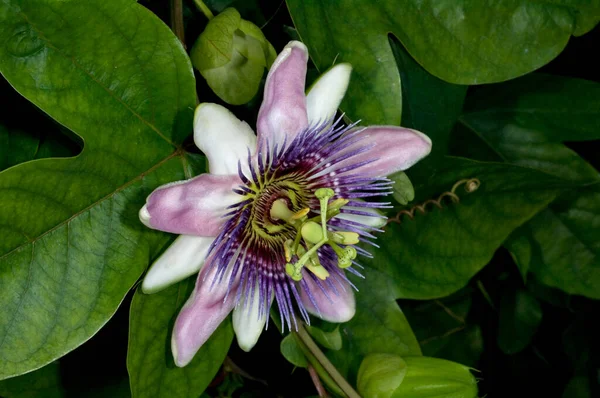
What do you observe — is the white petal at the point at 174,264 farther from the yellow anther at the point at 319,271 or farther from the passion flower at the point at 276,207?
the yellow anther at the point at 319,271

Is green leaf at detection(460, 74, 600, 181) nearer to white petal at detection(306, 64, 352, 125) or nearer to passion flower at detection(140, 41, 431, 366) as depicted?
passion flower at detection(140, 41, 431, 366)

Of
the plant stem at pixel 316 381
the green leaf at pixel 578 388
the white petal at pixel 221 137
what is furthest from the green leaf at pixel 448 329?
the white petal at pixel 221 137

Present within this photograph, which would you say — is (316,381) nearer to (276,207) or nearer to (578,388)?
(276,207)

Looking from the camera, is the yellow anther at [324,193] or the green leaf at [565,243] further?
the green leaf at [565,243]

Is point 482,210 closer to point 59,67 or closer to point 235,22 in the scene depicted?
point 235,22

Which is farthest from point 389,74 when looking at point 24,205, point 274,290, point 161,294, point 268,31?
point 24,205

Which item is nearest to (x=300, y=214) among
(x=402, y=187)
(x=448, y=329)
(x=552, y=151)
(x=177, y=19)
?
(x=402, y=187)
